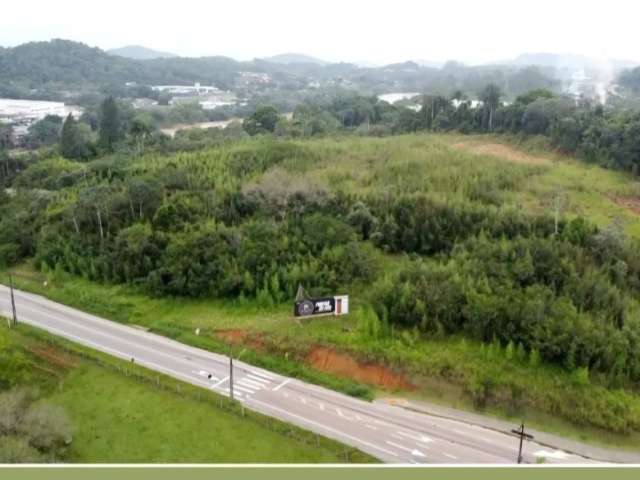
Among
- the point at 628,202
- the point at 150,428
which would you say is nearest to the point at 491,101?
the point at 628,202

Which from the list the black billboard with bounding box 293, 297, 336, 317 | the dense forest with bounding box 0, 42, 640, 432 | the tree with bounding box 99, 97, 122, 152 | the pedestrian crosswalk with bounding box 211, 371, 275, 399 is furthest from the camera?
the tree with bounding box 99, 97, 122, 152

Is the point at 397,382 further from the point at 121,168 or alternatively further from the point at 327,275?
the point at 121,168

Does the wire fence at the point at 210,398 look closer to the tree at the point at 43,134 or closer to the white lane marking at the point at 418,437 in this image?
the white lane marking at the point at 418,437

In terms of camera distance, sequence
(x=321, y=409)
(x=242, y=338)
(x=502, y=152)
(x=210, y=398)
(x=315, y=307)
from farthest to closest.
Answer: (x=502, y=152) < (x=315, y=307) < (x=242, y=338) < (x=210, y=398) < (x=321, y=409)

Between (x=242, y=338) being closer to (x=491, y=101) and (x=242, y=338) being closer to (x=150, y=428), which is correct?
(x=150, y=428)

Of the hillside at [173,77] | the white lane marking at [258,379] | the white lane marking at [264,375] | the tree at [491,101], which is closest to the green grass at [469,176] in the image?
the tree at [491,101]

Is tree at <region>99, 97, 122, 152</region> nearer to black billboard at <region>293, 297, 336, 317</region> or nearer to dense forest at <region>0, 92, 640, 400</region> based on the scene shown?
dense forest at <region>0, 92, 640, 400</region>

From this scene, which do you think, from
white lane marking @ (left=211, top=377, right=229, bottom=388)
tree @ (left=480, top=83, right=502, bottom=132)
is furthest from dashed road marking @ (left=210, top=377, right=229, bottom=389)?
tree @ (left=480, top=83, right=502, bottom=132)
